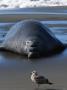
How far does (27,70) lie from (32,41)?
1892 millimetres

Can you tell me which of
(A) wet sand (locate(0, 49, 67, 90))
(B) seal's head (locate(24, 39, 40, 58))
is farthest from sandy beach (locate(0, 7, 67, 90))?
(B) seal's head (locate(24, 39, 40, 58))

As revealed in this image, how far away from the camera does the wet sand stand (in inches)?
370

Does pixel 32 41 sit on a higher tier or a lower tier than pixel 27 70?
higher

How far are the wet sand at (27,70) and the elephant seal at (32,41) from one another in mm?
289

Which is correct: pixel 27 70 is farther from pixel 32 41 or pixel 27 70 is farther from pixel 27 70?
pixel 32 41

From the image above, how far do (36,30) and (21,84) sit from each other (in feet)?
14.6

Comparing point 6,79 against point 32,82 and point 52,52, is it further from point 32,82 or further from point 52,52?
point 52,52

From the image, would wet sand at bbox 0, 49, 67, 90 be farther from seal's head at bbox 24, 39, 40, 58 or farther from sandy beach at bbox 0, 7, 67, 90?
seal's head at bbox 24, 39, 40, 58

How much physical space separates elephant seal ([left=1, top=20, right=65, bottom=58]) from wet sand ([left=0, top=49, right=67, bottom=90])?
289 millimetres

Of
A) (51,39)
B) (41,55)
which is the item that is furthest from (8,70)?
(51,39)

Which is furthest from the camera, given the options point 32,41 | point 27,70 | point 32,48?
point 32,41

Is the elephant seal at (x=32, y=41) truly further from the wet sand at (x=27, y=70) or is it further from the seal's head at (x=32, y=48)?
the wet sand at (x=27, y=70)

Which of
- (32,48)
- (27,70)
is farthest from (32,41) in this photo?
(27,70)

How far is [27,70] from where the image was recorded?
10.8 metres
